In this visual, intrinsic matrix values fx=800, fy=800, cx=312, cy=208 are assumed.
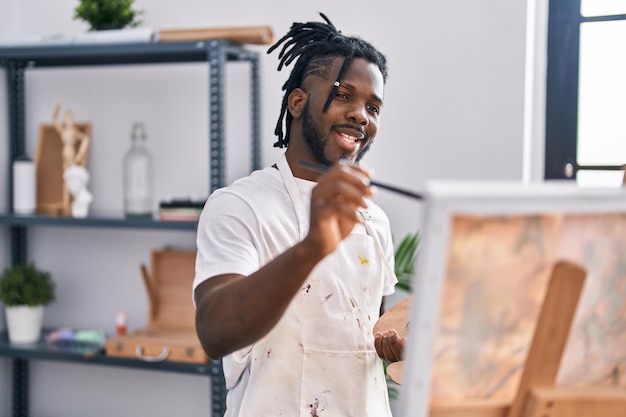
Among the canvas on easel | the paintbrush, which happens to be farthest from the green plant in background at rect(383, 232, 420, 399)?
the canvas on easel

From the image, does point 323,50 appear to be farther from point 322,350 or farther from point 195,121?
point 195,121

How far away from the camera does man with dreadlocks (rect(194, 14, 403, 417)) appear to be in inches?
48.6

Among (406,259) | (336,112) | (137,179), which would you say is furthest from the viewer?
(137,179)

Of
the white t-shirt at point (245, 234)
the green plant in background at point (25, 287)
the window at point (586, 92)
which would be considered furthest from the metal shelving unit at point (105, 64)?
the white t-shirt at point (245, 234)

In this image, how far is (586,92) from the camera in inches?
101

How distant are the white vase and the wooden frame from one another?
14.6 inches

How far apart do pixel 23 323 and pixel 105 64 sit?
0.99 meters

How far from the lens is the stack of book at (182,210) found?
2625mm

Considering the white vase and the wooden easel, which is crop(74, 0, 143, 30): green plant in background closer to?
the white vase

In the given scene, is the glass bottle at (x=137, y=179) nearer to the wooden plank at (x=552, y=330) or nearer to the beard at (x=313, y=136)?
the beard at (x=313, y=136)

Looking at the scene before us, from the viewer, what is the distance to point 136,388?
9.88 feet

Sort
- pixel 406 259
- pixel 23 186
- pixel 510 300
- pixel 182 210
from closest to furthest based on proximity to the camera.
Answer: pixel 510 300
pixel 406 259
pixel 182 210
pixel 23 186

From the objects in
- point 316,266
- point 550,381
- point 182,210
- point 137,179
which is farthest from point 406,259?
point 550,381

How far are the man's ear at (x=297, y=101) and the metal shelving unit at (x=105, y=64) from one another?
1140 mm
